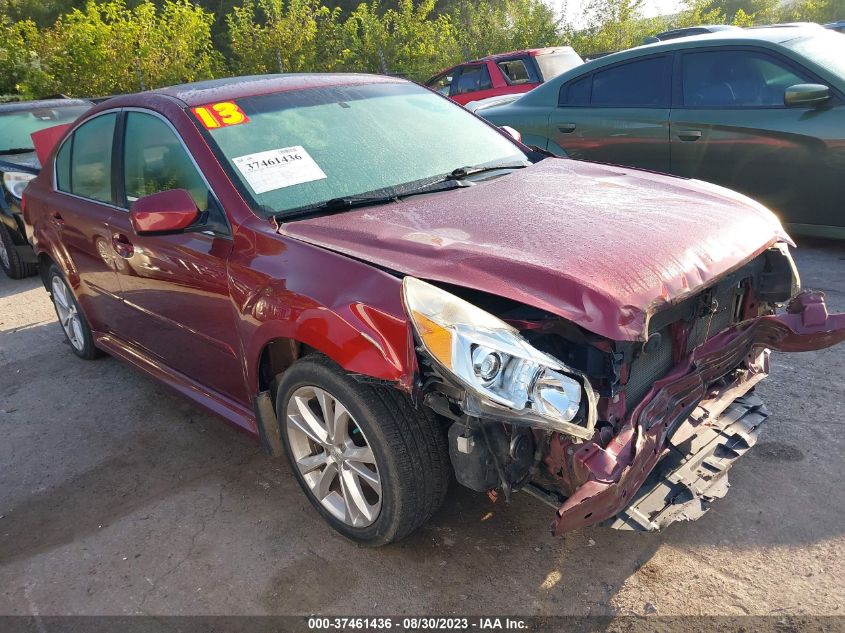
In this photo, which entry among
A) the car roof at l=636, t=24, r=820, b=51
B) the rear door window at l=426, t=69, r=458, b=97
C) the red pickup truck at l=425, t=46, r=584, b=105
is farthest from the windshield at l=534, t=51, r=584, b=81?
the car roof at l=636, t=24, r=820, b=51

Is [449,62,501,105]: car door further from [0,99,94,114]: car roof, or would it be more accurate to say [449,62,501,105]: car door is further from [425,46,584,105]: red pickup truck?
[0,99,94,114]: car roof

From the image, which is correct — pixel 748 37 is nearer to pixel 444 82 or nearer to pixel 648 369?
pixel 648 369

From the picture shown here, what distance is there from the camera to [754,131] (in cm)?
529

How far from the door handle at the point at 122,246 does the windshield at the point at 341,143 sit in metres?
0.80

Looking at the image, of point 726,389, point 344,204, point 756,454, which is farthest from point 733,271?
point 344,204

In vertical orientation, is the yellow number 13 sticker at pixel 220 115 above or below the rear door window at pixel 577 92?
above

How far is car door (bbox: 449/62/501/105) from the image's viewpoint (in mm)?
12797

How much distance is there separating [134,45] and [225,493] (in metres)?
15.7

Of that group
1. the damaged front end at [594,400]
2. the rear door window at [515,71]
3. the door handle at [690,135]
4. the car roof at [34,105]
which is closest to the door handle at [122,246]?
the damaged front end at [594,400]

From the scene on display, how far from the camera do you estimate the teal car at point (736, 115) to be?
16.6 ft

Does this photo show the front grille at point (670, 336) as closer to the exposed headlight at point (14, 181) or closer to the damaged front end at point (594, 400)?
the damaged front end at point (594, 400)

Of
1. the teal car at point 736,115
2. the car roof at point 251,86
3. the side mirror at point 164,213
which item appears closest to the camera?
the side mirror at point 164,213

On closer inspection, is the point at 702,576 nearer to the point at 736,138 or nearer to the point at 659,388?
the point at 659,388

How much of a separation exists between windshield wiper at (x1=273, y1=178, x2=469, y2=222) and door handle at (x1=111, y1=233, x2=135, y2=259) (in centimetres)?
111
